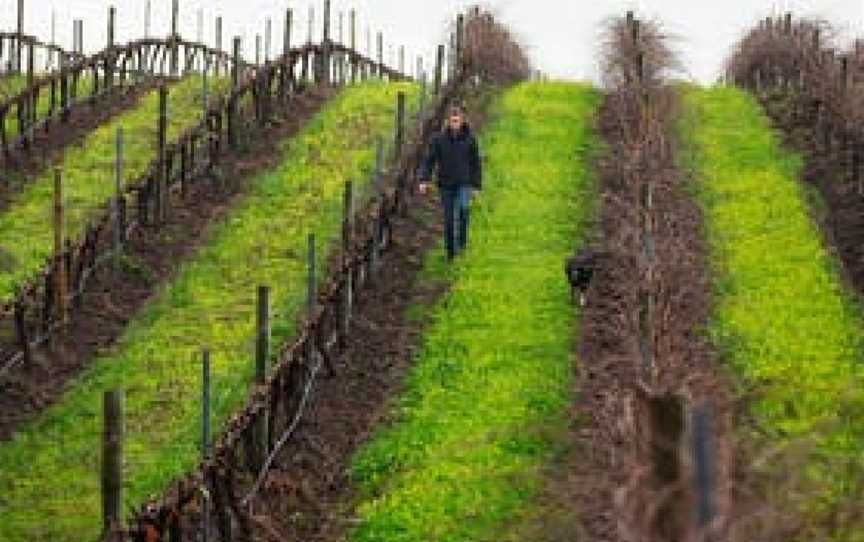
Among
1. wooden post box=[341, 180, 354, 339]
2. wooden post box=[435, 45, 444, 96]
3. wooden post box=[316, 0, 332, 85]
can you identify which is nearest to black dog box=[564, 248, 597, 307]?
wooden post box=[341, 180, 354, 339]

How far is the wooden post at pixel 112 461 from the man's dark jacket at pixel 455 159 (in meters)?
9.09

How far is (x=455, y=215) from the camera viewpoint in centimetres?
2134

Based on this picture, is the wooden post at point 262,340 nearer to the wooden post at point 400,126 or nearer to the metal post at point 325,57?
the wooden post at point 400,126

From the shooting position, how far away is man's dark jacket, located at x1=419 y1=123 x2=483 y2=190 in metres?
20.2

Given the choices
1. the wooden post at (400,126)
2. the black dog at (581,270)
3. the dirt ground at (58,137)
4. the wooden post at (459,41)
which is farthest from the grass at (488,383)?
the dirt ground at (58,137)

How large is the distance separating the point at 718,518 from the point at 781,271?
14.3m

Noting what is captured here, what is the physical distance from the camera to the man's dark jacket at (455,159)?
20.2 m

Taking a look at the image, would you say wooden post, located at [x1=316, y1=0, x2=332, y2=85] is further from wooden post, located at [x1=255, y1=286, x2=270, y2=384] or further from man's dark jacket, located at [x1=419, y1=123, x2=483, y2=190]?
wooden post, located at [x1=255, y1=286, x2=270, y2=384]

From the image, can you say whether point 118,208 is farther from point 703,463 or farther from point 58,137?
point 703,463

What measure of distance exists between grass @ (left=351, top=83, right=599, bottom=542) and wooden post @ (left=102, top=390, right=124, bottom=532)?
2113mm

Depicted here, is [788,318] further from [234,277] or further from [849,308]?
[234,277]

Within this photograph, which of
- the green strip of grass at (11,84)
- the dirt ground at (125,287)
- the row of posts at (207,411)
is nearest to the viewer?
the row of posts at (207,411)

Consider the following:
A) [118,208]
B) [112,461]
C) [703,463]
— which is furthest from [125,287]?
[703,463]

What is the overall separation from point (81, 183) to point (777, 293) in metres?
11.1
